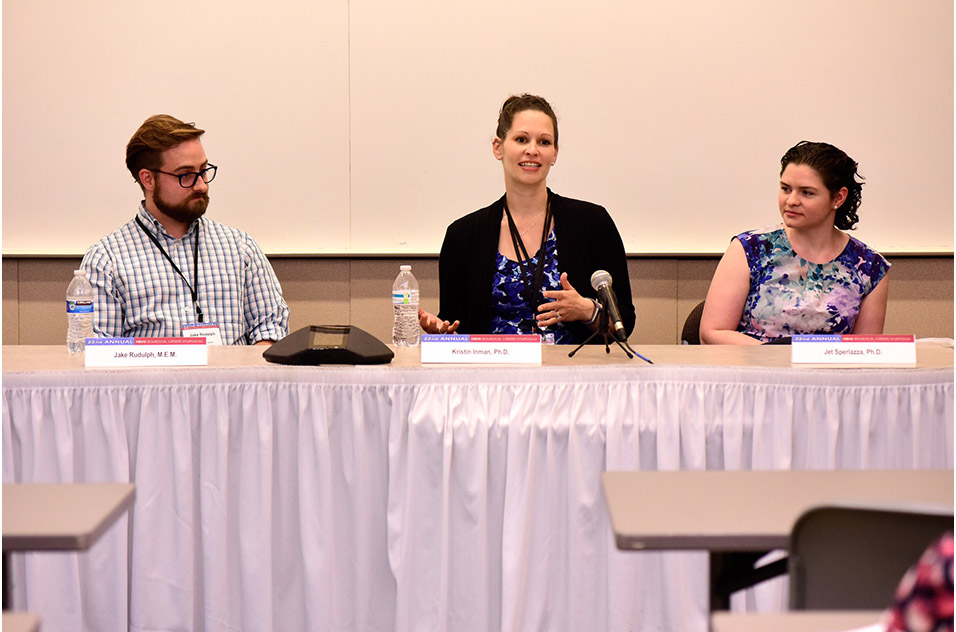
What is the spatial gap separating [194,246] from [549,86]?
1783 mm

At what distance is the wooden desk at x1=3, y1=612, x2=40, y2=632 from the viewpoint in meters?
0.82

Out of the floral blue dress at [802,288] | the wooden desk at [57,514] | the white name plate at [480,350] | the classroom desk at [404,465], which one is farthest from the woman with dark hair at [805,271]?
the wooden desk at [57,514]

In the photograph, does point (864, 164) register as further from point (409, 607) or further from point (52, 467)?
point (52, 467)

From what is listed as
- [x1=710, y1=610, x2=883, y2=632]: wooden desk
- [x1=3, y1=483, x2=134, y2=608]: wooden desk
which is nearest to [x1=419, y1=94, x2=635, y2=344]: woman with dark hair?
[x1=3, y1=483, x2=134, y2=608]: wooden desk

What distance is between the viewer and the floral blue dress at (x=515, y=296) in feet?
9.27

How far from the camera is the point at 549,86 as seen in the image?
13.0 feet

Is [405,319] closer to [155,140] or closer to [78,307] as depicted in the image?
[78,307]

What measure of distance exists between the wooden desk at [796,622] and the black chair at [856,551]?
0.06 meters

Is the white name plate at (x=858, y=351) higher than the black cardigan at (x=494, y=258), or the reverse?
the black cardigan at (x=494, y=258)

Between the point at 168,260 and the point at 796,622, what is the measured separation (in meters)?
2.43

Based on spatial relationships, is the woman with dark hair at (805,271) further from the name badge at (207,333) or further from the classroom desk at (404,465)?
the name badge at (207,333)

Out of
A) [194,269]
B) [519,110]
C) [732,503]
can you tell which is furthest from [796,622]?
[194,269]

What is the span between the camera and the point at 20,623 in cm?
83

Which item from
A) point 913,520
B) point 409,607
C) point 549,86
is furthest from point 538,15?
point 913,520
